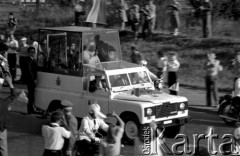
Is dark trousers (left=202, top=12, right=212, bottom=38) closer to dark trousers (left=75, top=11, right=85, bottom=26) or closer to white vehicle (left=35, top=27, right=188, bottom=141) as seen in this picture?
dark trousers (left=75, top=11, right=85, bottom=26)

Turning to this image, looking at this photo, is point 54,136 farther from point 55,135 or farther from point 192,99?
point 192,99

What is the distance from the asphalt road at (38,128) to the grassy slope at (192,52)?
1.88 meters

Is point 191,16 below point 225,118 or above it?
above

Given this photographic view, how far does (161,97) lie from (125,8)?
1327 cm

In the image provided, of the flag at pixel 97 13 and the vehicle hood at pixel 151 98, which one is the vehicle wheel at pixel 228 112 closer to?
the vehicle hood at pixel 151 98

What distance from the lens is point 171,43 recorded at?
27.0 meters

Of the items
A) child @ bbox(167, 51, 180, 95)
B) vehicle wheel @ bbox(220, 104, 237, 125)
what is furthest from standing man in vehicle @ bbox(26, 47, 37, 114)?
vehicle wheel @ bbox(220, 104, 237, 125)

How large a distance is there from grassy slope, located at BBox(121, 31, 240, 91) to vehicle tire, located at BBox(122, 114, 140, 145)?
782 cm

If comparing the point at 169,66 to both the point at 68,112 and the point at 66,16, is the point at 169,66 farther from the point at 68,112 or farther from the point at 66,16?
the point at 66,16

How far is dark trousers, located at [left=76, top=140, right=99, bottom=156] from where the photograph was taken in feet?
43.1

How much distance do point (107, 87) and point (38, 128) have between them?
2.72 m

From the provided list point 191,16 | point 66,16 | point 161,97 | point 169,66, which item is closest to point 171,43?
point 191,16

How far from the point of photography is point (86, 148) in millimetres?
13219

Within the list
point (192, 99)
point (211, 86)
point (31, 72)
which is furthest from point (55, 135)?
point (192, 99)
